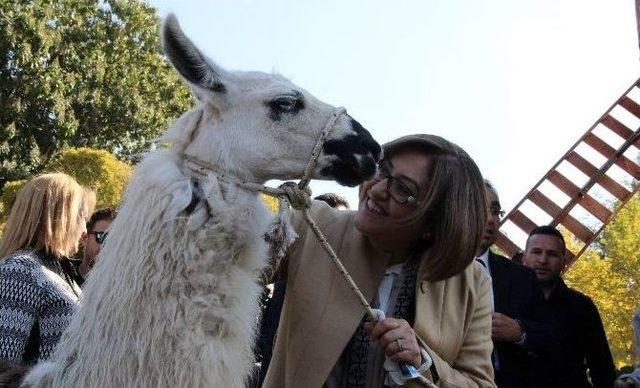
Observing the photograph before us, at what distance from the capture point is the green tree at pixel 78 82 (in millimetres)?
24250

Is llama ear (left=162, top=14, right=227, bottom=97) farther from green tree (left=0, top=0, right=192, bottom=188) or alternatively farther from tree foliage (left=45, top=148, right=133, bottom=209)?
green tree (left=0, top=0, right=192, bottom=188)

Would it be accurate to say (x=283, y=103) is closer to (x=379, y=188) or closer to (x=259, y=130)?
(x=259, y=130)

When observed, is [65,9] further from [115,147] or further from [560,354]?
[560,354]

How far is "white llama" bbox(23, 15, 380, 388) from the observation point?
2.01 metres

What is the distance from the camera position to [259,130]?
2.40 metres

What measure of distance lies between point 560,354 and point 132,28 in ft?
85.2

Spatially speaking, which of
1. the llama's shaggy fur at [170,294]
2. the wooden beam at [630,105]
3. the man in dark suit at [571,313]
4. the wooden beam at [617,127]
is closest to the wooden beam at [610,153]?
the wooden beam at [617,127]

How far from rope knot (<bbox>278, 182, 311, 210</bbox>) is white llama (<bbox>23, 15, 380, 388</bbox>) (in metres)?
0.06

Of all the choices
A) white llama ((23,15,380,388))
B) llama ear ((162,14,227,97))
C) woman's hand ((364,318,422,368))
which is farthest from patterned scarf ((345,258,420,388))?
llama ear ((162,14,227,97))

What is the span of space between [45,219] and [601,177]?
439 inches

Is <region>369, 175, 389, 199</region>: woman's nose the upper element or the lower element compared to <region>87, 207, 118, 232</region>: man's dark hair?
upper

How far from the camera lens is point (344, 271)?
2328mm

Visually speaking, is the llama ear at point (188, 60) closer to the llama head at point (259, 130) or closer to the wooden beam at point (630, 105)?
the llama head at point (259, 130)

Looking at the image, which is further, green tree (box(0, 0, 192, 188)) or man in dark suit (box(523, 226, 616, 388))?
green tree (box(0, 0, 192, 188))
